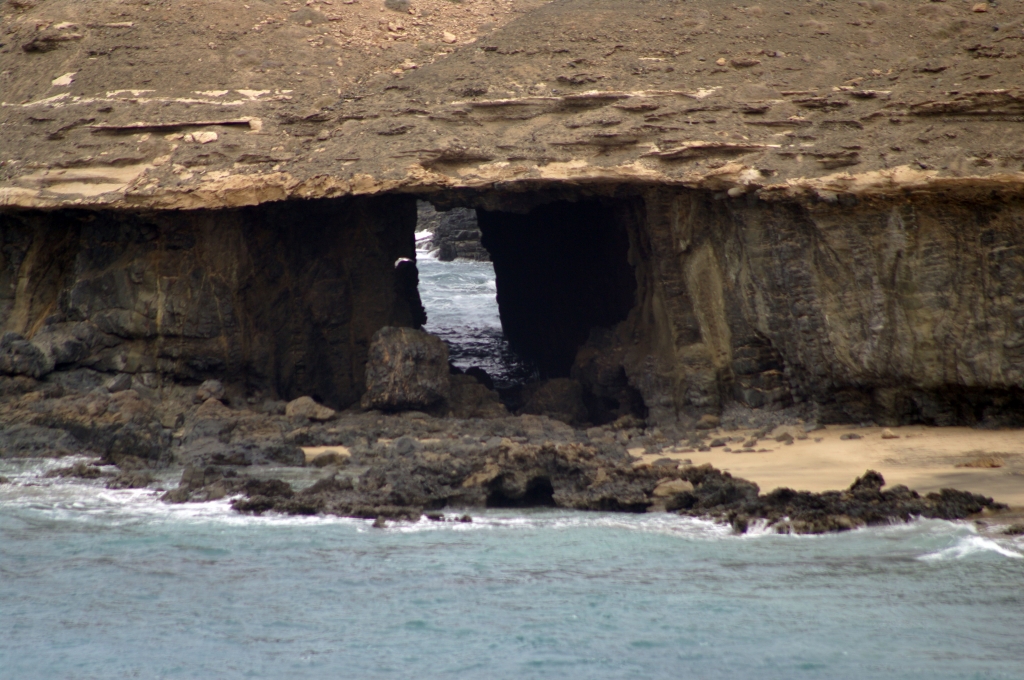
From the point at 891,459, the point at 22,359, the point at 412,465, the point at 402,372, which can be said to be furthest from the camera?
the point at 402,372

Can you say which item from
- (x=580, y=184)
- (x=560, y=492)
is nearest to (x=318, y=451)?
(x=560, y=492)

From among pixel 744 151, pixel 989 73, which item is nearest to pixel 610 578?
pixel 744 151

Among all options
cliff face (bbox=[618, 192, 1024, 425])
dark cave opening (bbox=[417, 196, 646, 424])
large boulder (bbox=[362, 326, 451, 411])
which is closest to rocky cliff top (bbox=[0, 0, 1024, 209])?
cliff face (bbox=[618, 192, 1024, 425])

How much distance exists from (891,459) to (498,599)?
4.43m

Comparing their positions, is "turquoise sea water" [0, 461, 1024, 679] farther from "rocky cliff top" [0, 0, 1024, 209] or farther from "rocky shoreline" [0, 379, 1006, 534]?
"rocky cliff top" [0, 0, 1024, 209]

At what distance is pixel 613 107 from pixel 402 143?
232cm

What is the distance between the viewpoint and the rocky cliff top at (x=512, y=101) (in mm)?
10781

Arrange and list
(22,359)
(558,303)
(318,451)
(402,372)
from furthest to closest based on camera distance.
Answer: (558,303) < (402,372) < (22,359) < (318,451)

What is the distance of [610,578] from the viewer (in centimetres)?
732

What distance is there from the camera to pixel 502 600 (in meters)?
7.00

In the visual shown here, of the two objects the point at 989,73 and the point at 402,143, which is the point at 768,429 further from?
the point at 402,143

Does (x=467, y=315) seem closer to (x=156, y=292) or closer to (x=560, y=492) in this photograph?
(x=156, y=292)

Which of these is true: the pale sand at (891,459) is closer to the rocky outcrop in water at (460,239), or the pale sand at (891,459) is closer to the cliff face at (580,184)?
the cliff face at (580,184)

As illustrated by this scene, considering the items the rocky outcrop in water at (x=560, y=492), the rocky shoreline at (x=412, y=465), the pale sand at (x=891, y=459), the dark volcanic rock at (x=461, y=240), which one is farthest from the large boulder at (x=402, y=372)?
the dark volcanic rock at (x=461, y=240)
